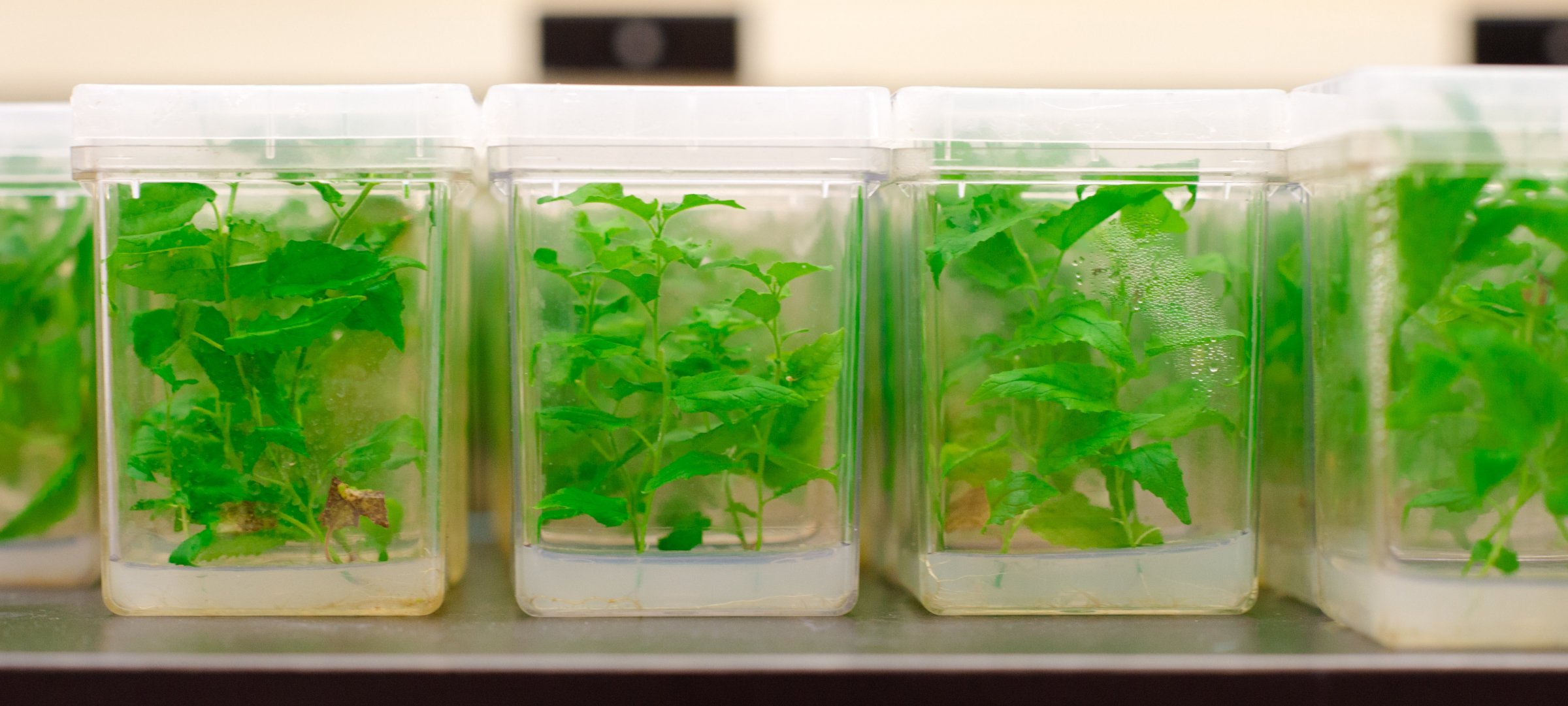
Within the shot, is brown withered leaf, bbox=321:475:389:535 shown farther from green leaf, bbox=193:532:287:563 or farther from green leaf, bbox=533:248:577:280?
green leaf, bbox=533:248:577:280

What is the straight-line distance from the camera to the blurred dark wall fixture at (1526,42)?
1.55 meters

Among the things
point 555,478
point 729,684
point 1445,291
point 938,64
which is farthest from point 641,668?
point 938,64

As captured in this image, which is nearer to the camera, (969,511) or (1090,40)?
(969,511)

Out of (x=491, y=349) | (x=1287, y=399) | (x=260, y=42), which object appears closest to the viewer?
(x=1287, y=399)

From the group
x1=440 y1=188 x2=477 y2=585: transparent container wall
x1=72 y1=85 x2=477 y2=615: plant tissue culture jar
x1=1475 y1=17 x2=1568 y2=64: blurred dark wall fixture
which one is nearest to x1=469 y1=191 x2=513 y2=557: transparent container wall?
x1=440 y1=188 x2=477 y2=585: transparent container wall

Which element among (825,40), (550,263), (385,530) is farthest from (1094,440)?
(825,40)

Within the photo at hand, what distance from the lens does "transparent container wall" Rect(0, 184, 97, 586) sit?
764mm

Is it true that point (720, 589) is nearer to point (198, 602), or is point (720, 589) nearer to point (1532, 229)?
point (198, 602)

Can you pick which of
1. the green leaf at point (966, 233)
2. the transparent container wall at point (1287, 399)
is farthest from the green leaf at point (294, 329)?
the transparent container wall at point (1287, 399)

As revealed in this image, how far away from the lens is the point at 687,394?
660 millimetres

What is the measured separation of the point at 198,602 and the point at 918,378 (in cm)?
51

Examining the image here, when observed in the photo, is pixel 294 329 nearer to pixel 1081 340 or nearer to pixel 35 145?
pixel 35 145

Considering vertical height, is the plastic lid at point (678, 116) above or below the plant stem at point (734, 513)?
above

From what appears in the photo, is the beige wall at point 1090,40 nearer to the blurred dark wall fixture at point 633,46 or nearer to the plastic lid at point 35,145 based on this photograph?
the blurred dark wall fixture at point 633,46
